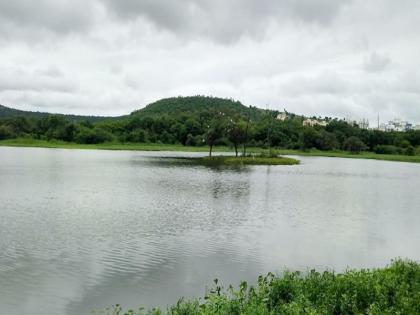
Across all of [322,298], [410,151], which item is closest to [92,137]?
[410,151]

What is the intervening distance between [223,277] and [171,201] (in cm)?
1857

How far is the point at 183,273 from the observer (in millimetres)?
16484

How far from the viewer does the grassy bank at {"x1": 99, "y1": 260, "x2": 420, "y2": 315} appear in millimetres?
10649

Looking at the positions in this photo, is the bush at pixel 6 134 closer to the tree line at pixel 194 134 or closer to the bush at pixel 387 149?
the tree line at pixel 194 134

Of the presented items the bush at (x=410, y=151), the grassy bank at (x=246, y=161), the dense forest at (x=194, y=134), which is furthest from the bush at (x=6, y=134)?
the bush at (x=410, y=151)

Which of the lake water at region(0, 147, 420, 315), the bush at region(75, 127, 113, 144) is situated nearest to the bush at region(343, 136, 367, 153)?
the bush at region(75, 127, 113, 144)

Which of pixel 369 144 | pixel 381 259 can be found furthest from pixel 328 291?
pixel 369 144

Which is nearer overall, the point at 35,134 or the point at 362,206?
the point at 362,206

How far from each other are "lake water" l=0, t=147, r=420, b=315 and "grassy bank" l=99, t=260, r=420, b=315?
2.65 meters

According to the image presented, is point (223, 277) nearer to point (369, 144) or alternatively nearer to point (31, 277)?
point (31, 277)

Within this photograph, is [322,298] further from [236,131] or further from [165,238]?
[236,131]

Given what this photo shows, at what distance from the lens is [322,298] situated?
39.3 feet

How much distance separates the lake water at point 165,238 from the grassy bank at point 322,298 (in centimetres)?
265

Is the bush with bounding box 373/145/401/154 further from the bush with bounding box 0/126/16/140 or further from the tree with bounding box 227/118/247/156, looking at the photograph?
the bush with bounding box 0/126/16/140
